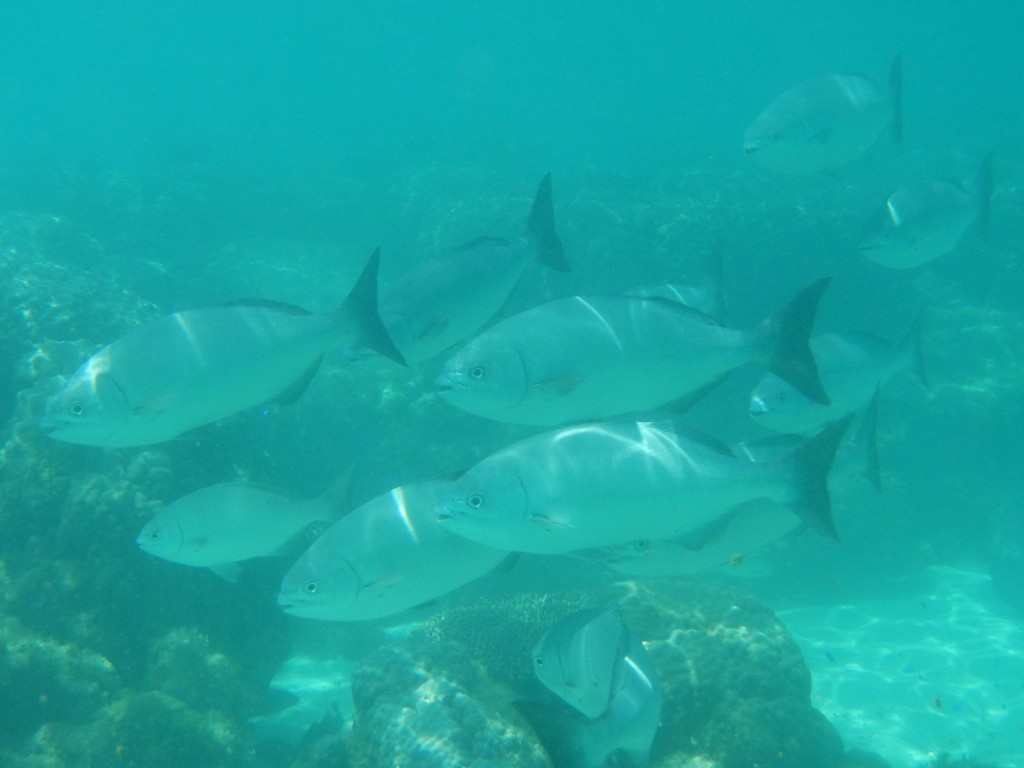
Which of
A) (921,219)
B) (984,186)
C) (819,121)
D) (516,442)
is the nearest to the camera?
(516,442)

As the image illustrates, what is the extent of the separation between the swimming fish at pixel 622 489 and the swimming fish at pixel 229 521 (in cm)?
211

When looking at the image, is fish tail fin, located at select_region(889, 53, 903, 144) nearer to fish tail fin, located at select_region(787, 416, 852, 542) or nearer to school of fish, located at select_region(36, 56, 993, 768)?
school of fish, located at select_region(36, 56, 993, 768)

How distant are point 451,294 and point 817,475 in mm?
2544

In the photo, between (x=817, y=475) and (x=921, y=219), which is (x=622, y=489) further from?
(x=921, y=219)

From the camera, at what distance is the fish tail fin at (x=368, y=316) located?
12.9 ft

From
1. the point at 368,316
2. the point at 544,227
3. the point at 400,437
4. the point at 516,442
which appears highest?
the point at 544,227

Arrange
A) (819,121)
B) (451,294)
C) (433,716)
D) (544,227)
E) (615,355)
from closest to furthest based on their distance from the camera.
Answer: (615,355) < (451,294) < (433,716) < (544,227) < (819,121)

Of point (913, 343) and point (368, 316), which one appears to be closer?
point (368, 316)

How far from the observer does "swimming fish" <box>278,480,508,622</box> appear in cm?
366

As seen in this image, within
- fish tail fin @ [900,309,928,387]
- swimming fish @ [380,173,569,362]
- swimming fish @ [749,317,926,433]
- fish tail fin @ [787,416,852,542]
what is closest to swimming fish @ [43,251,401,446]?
swimming fish @ [380,173,569,362]

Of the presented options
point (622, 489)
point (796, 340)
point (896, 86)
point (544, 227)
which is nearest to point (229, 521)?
point (622, 489)

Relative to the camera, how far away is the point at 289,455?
925 centimetres

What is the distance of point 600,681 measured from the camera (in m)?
3.83

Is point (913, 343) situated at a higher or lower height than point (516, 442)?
lower
